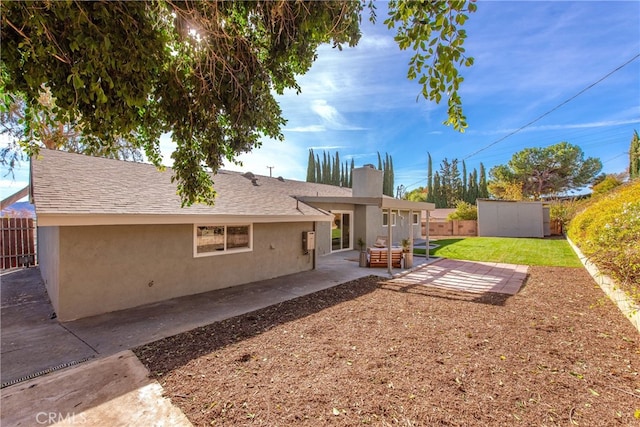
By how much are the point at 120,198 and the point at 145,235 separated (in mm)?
1048

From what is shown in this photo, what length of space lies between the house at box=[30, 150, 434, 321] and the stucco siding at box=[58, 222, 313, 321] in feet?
0.06

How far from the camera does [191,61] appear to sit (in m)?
3.95

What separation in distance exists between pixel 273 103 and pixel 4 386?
16.7 ft

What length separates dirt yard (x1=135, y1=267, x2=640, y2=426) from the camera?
2797 mm

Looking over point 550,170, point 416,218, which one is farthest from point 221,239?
point 550,170

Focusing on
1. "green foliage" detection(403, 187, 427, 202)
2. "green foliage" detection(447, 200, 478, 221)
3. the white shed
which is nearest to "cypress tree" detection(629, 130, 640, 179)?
the white shed

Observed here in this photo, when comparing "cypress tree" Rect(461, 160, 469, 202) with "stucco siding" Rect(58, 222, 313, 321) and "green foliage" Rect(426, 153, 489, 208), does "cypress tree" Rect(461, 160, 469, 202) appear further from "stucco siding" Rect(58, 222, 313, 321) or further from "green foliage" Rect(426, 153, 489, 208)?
"stucco siding" Rect(58, 222, 313, 321)

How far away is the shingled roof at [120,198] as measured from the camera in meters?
5.39

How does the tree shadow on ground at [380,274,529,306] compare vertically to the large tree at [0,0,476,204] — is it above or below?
below

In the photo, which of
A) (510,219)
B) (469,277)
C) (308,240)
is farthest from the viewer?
(510,219)

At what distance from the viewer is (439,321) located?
5344 mm

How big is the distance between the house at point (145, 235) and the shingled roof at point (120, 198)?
2 cm

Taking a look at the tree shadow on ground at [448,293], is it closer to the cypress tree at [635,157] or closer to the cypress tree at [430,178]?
the cypress tree at [635,157]

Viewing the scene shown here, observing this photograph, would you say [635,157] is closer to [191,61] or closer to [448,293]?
[448,293]
